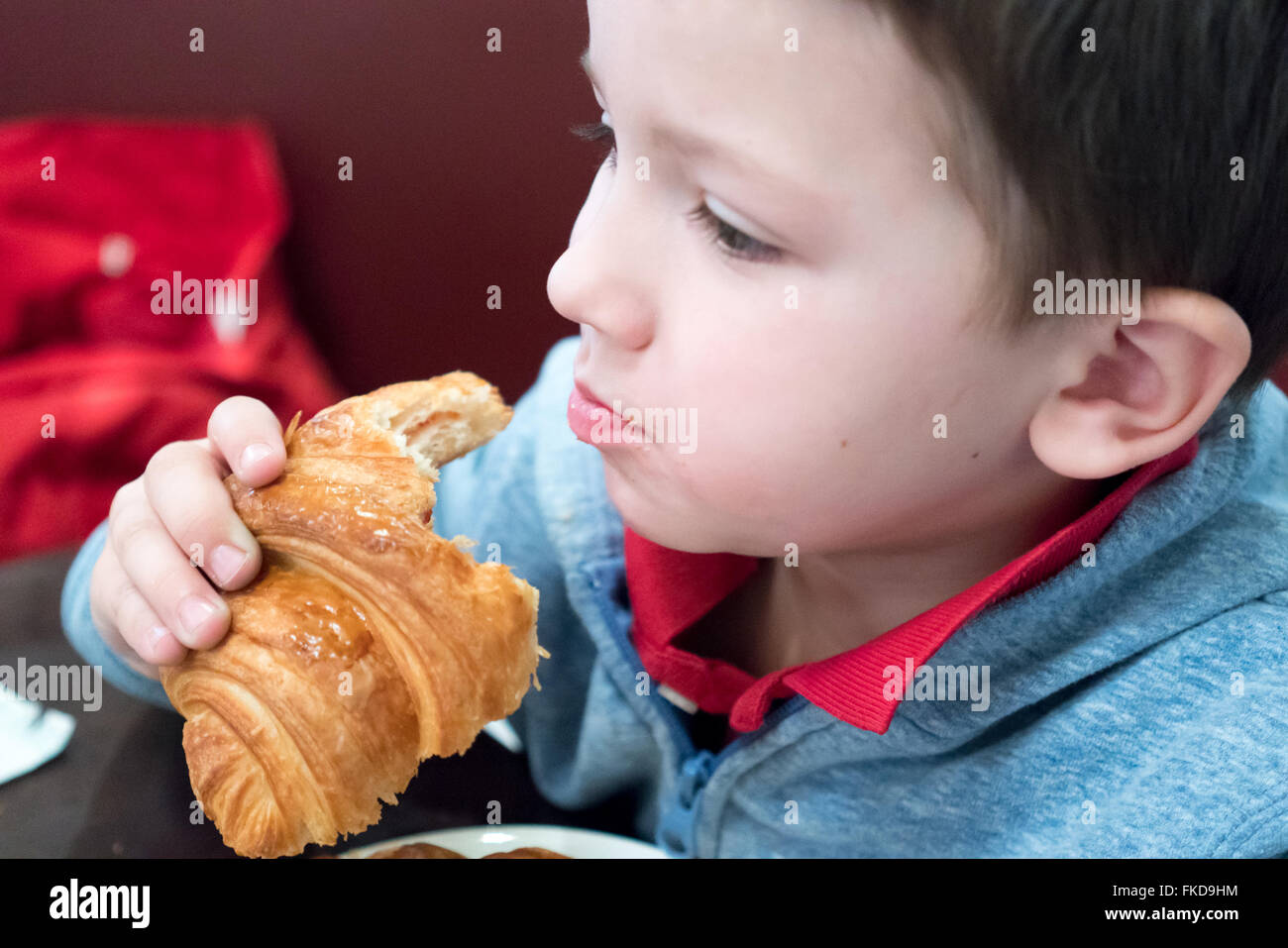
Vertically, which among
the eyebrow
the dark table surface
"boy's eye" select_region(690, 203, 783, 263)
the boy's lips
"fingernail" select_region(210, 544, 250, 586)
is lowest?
the dark table surface

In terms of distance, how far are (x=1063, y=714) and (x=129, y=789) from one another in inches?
19.4

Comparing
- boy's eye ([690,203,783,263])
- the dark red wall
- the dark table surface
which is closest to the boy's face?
boy's eye ([690,203,783,263])

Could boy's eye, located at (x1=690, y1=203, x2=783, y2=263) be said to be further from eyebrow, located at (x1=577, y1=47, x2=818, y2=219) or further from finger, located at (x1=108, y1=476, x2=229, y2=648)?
finger, located at (x1=108, y1=476, x2=229, y2=648)

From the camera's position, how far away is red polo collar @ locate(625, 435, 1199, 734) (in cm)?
49

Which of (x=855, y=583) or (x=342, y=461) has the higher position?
(x=342, y=461)

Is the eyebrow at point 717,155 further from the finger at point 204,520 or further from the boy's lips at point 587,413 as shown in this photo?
the finger at point 204,520

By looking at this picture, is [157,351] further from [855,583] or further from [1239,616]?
[1239,616]

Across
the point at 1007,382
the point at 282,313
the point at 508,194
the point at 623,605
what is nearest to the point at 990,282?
the point at 1007,382

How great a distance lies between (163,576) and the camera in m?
0.43

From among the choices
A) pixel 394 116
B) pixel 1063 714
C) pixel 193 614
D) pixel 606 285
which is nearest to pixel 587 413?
pixel 606 285

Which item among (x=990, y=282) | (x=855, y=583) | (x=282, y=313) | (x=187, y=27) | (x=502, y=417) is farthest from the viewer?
(x=282, y=313)

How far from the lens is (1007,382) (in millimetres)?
420
